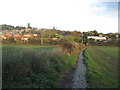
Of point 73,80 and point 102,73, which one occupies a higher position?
point 73,80

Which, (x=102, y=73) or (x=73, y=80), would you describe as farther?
(x=102, y=73)

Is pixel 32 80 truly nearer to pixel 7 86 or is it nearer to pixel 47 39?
pixel 7 86

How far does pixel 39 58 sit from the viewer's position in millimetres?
7258

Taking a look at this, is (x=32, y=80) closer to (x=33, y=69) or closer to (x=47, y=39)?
(x=33, y=69)

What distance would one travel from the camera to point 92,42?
190ft

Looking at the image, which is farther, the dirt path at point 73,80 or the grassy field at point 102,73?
the grassy field at point 102,73

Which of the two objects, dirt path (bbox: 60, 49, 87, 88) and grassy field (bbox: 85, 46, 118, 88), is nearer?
dirt path (bbox: 60, 49, 87, 88)

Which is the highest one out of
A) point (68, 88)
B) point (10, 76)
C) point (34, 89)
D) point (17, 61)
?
point (17, 61)

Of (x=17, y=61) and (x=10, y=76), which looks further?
(x=17, y=61)

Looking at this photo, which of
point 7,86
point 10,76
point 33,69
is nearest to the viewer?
point 7,86

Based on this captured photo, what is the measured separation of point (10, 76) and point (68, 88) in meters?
2.43

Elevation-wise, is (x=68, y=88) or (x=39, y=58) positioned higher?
(x=39, y=58)

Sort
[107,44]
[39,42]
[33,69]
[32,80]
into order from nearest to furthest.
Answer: [32,80] → [33,69] → [39,42] → [107,44]

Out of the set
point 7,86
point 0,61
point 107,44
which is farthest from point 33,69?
point 107,44
